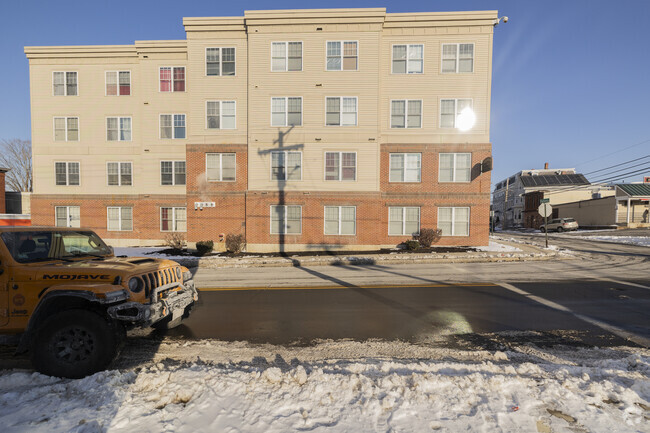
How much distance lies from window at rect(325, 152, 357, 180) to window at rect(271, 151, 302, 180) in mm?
1695

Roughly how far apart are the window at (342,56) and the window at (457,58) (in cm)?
539

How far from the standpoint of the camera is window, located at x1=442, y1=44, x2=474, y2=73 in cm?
1695

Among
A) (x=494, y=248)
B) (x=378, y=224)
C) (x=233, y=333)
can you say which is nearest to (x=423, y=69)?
(x=378, y=224)

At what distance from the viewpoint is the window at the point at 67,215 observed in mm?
19219

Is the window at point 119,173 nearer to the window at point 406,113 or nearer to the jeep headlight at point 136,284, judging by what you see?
the window at point 406,113

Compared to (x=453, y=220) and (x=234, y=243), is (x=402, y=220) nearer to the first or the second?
(x=453, y=220)

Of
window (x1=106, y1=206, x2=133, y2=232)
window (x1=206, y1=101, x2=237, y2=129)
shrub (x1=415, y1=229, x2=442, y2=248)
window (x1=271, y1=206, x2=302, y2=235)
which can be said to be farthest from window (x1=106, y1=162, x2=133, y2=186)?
shrub (x1=415, y1=229, x2=442, y2=248)

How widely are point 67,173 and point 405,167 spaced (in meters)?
22.4

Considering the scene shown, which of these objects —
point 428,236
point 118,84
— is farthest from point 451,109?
point 118,84

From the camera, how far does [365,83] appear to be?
16812 mm

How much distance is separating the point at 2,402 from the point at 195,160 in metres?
16.0

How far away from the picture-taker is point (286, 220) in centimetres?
1714

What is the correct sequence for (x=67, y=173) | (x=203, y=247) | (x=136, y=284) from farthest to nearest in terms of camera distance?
(x=67, y=173)
(x=203, y=247)
(x=136, y=284)

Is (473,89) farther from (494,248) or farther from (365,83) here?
(494,248)
